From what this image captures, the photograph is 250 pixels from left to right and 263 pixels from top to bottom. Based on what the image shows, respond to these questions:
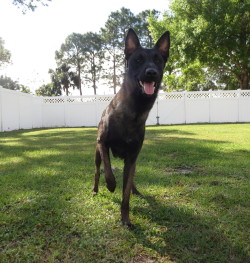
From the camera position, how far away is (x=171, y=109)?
1792cm

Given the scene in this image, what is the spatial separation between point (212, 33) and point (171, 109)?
237 inches

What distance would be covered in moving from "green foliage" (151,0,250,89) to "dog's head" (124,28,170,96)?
17.1 metres

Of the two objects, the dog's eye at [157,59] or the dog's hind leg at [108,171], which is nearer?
the dog's hind leg at [108,171]

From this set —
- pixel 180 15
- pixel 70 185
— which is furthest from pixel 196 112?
pixel 70 185

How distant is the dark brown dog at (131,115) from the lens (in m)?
2.57

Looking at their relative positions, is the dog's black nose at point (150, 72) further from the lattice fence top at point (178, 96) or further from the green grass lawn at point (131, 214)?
the lattice fence top at point (178, 96)

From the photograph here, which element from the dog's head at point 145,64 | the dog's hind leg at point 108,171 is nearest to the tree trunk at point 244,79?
the dog's head at point 145,64

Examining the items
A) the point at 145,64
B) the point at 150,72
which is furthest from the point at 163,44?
the point at 150,72

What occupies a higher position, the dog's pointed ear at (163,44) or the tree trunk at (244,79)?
the tree trunk at (244,79)

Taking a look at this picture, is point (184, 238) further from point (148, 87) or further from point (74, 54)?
point (74, 54)

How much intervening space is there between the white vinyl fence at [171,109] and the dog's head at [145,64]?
14656 millimetres

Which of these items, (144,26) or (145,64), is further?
(144,26)

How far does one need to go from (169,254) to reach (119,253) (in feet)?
1.17

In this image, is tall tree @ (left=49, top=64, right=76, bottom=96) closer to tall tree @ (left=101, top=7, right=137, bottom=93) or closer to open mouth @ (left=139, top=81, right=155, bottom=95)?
tall tree @ (left=101, top=7, right=137, bottom=93)
